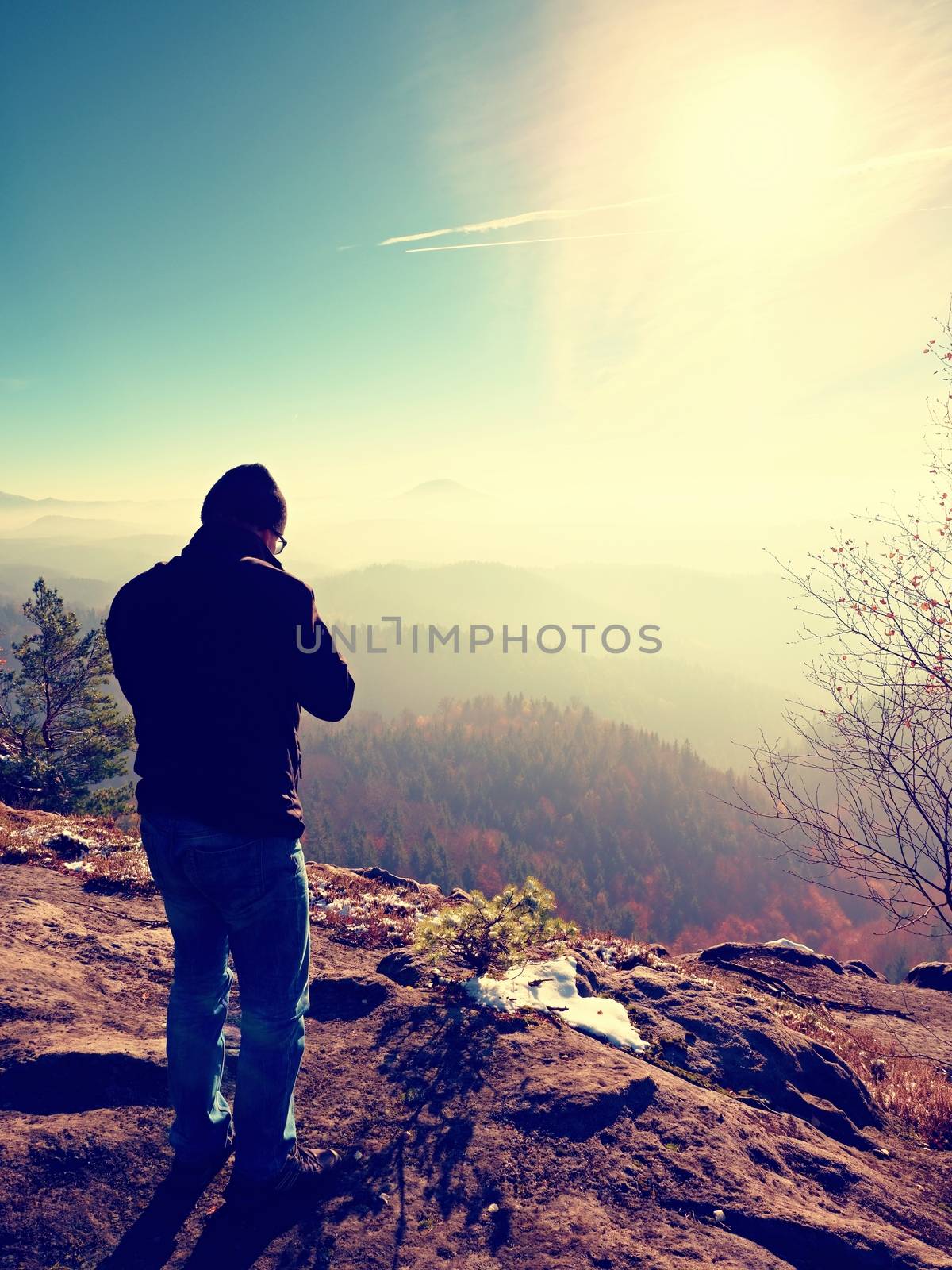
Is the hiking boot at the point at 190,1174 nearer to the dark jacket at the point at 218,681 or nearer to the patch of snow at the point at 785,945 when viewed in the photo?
the dark jacket at the point at 218,681

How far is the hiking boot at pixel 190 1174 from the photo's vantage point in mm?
3586

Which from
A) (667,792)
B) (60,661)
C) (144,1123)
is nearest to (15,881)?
(144,1123)

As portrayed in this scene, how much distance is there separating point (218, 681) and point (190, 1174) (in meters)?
2.89

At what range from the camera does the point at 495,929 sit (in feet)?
20.7

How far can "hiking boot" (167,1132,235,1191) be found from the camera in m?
3.59

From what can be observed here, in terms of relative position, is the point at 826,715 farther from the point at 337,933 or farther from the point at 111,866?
the point at 111,866

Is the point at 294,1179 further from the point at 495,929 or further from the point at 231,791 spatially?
the point at 495,929

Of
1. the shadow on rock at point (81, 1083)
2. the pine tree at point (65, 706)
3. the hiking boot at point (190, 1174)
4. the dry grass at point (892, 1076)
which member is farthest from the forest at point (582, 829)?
the hiking boot at point (190, 1174)

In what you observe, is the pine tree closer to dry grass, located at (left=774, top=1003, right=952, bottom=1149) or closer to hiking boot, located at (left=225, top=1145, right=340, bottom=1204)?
hiking boot, located at (left=225, top=1145, right=340, bottom=1204)

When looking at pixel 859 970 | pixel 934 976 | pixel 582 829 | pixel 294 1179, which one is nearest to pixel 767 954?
pixel 859 970

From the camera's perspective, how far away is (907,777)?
5.98 meters

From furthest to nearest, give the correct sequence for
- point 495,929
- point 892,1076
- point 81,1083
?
point 892,1076 → point 495,929 → point 81,1083

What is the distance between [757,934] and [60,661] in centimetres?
12752

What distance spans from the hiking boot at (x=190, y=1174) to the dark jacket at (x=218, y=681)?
2087mm
